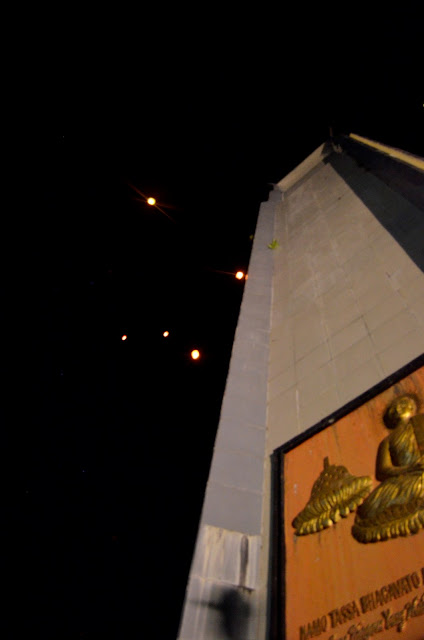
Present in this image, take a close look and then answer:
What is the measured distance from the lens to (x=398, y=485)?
2.83 metres

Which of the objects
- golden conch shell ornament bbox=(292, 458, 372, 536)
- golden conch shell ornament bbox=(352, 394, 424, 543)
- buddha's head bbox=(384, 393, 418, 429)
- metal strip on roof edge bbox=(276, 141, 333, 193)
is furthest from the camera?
metal strip on roof edge bbox=(276, 141, 333, 193)

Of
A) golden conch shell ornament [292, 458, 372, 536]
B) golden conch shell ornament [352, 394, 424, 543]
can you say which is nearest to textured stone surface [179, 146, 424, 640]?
golden conch shell ornament [292, 458, 372, 536]

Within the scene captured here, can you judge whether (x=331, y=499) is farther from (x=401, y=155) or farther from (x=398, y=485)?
(x=401, y=155)

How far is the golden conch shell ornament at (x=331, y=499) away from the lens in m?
3.05

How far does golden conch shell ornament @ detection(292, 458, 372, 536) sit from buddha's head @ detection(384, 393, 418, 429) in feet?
1.84

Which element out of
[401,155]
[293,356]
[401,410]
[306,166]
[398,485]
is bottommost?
[398,485]

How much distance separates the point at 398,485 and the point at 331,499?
0.60m

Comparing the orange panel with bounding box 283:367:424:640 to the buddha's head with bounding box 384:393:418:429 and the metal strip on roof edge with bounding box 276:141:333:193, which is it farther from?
the metal strip on roof edge with bounding box 276:141:333:193

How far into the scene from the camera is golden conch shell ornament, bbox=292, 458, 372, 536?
305 cm

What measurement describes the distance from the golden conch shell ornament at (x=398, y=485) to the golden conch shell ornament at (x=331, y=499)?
0.37 ft

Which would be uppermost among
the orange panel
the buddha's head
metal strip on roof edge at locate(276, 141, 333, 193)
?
metal strip on roof edge at locate(276, 141, 333, 193)

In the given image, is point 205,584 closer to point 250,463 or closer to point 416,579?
point 250,463

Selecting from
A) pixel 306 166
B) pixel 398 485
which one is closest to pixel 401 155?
pixel 306 166

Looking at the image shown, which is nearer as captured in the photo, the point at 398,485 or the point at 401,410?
the point at 398,485
